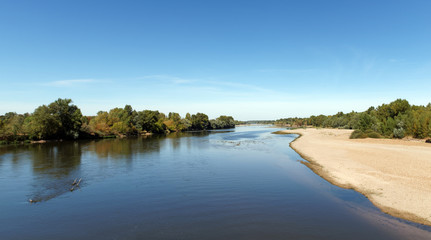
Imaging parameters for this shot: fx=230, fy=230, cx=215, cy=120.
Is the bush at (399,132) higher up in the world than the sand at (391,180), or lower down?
higher up

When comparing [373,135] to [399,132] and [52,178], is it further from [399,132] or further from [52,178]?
[52,178]

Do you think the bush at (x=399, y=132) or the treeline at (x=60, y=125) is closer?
the bush at (x=399, y=132)

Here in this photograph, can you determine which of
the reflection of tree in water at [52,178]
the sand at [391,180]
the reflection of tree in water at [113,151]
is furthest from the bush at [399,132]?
the reflection of tree in water at [52,178]

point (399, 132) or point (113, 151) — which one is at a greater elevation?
point (399, 132)

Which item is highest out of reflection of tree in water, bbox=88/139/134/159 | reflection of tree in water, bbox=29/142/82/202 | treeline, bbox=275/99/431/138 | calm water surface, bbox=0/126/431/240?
treeline, bbox=275/99/431/138

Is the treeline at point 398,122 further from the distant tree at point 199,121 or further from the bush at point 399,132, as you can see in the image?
the distant tree at point 199,121

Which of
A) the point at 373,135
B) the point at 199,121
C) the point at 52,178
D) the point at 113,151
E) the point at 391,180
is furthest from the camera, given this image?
the point at 199,121

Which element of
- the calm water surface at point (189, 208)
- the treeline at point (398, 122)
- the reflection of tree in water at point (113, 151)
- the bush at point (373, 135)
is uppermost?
the treeline at point (398, 122)

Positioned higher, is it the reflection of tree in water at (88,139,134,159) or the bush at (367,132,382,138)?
the bush at (367,132,382,138)

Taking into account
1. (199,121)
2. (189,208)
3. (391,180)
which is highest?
(199,121)

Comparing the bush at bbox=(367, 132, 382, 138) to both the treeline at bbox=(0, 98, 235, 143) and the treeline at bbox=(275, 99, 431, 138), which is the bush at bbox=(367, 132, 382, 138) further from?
the treeline at bbox=(0, 98, 235, 143)

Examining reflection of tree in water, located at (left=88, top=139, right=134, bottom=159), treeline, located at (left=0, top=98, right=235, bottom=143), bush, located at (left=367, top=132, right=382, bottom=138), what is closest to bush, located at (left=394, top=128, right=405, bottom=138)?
bush, located at (left=367, top=132, right=382, bottom=138)

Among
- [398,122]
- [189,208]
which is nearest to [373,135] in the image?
[398,122]

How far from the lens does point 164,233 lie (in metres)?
12.3
